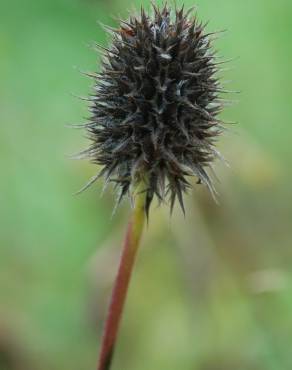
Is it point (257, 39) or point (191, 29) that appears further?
point (257, 39)

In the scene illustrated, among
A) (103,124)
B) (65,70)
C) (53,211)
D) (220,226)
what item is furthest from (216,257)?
(103,124)

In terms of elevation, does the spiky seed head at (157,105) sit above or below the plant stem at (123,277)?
above

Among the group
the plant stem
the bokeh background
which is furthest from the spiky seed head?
the bokeh background

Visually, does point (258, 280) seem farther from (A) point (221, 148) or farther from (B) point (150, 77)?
(B) point (150, 77)

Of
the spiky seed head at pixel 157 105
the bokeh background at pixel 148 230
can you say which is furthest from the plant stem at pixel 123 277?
the bokeh background at pixel 148 230

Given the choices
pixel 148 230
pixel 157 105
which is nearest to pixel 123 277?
pixel 157 105

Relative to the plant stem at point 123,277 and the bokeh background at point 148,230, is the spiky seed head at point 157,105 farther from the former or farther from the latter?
the bokeh background at point 148,230

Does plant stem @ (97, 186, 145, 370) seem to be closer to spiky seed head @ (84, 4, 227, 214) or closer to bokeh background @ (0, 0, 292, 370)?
spiky seed head @ (84, 4, 227, 214)
